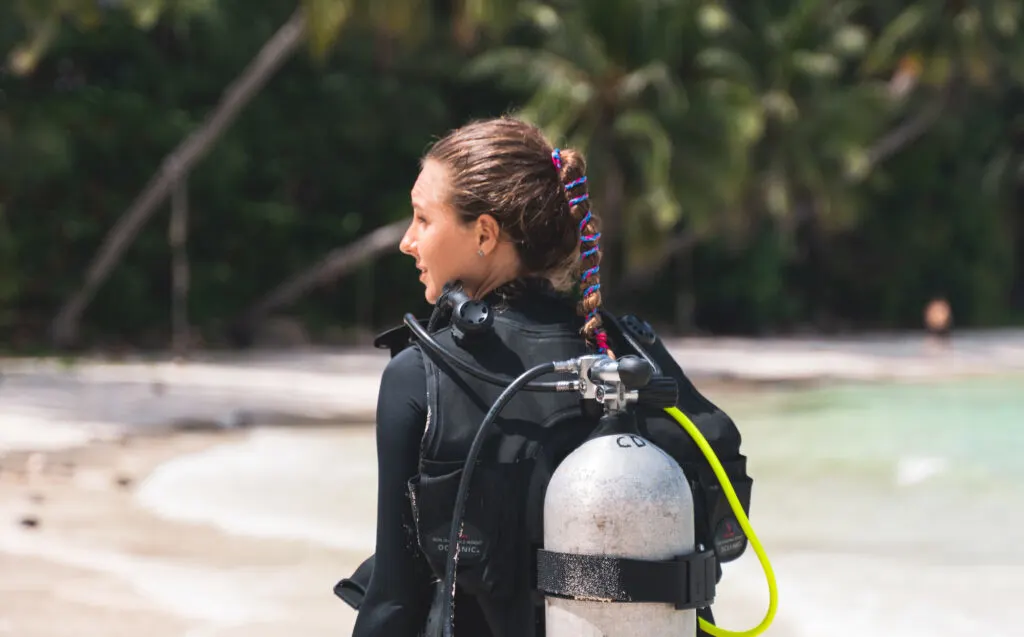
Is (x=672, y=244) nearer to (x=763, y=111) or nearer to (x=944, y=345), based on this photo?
(x=763, y=111)

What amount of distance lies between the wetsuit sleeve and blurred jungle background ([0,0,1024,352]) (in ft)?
57.3

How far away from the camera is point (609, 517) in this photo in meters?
1.77

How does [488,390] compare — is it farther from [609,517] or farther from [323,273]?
[323,273]

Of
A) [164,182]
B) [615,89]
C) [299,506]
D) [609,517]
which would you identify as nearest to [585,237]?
[609,517]

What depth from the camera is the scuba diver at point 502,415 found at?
1.84 metres

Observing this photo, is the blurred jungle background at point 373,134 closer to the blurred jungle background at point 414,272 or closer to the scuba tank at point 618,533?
the blurred jungle background at point 414,272

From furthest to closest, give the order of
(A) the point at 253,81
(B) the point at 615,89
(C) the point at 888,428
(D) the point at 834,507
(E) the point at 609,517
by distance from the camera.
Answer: (B) the point at 615,89, (A) the point at 253,81, (C) the point at 888,428, (D) the point at 834,507, (E) the point at 609,517

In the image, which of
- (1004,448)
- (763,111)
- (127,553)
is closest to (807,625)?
(127,553)

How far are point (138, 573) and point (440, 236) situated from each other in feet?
16.2

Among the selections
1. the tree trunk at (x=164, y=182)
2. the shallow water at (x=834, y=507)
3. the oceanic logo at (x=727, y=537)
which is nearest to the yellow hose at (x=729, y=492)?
the oceanic logo at (x=727, y=537)

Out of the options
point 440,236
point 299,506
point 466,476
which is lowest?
point 299,506

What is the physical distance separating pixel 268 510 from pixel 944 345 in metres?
21.2

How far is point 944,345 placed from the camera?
2684cm

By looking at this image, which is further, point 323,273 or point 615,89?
point 615,89
